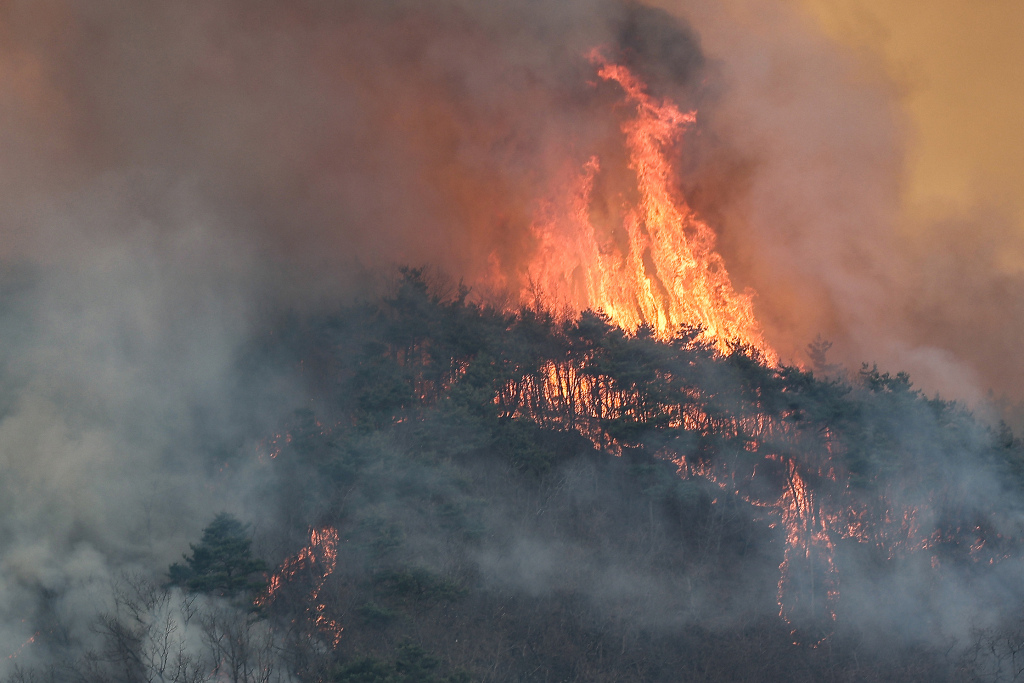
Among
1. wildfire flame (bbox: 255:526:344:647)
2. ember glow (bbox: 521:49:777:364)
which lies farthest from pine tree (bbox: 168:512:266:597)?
ember glow (bbox: 521:49:777:364)

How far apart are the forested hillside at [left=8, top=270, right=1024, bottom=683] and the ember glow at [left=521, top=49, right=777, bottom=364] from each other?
3.56m

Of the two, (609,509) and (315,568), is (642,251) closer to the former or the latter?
(609,509)

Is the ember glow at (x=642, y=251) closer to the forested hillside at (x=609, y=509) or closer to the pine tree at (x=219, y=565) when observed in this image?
the forested hillside at (x=609, y=509)

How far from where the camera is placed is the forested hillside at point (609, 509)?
21.8m

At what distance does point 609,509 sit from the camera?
2680 centimetres

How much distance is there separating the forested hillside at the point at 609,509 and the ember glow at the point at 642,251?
3.56m

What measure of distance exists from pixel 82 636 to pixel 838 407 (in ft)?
62.7

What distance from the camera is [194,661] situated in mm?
18719

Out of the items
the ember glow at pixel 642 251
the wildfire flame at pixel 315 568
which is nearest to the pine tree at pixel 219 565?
the wildfire flame at pixel 315 568

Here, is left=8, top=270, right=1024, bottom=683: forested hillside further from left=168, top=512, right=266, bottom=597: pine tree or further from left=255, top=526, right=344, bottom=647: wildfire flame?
left=168, top=512, right=266, bottom=597: pine tree

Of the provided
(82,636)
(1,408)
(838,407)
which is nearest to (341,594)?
(82,636)

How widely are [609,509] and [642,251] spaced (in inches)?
398

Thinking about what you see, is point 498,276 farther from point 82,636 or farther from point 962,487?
point 82,636

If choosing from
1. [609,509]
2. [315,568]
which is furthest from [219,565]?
[609,509]
